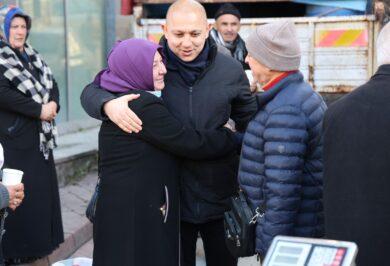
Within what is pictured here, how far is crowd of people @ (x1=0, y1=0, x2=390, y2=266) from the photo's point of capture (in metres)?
2.60

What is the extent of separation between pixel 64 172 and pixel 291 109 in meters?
4.84

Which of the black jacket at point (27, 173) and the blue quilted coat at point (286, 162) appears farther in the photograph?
the black jacket at point (27, 173)

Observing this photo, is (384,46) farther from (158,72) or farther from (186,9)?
(186,9)

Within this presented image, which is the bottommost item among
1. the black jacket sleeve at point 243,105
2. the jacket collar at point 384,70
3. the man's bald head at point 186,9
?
the black jacket sleeve at point 243,105

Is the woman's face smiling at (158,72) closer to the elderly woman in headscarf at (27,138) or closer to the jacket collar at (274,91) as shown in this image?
the jacket collar at (274,91)

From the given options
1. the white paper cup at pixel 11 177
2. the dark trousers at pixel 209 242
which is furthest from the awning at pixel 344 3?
the white paper cup at pixel 11 177

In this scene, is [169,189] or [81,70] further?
[81,70]

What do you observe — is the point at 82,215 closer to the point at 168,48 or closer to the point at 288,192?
the point at 168,48

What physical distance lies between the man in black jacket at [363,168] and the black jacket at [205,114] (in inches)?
38.0

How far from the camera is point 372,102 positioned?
8.47ft

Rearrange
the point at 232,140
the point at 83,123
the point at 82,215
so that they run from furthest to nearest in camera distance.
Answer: the point at 83,123 < the point at 82,215 < the point at 232,140

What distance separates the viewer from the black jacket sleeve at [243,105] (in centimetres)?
363

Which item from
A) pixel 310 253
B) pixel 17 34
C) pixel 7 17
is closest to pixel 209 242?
pixel 310 253

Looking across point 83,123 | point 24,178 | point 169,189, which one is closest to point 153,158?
point 169,189
